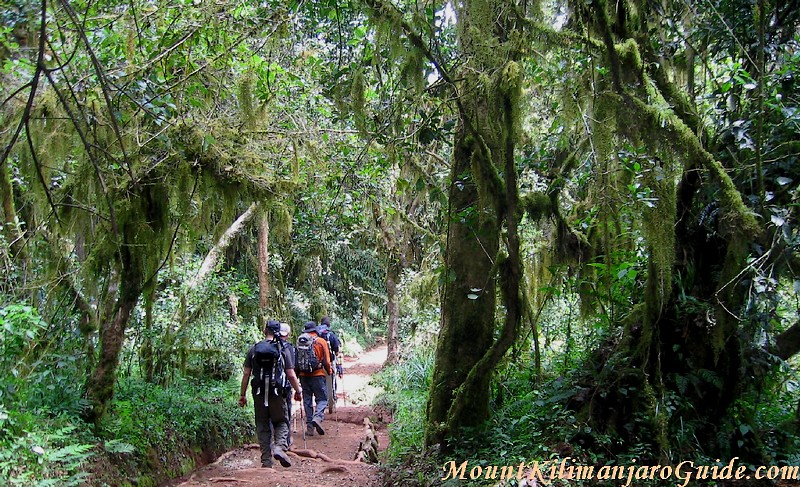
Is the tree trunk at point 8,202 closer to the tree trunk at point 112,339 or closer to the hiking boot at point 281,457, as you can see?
the tree trunk at point 112,339

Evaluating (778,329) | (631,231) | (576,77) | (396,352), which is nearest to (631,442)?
(778,329)

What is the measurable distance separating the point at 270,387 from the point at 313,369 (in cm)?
228

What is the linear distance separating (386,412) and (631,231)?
698 centimetres

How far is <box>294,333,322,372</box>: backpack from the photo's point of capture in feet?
28.7

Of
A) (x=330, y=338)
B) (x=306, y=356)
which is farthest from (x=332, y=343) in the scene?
(x=306, y=356)

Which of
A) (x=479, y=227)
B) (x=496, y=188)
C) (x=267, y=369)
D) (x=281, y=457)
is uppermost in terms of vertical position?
(x=496, y=188)

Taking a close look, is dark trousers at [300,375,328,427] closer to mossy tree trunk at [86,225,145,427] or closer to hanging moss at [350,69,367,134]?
mossy tree trunk at [86,225,145,427]

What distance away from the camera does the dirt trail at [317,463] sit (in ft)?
20.4

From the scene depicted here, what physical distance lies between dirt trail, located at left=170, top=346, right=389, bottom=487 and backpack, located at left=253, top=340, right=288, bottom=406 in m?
0.92

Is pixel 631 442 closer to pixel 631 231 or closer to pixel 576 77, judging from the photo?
pixel 631 231

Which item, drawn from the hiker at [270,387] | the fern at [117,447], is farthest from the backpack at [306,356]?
the fern at [117,447]

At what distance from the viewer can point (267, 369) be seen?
6.52 metres

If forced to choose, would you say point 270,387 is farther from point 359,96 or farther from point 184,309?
point 184,309

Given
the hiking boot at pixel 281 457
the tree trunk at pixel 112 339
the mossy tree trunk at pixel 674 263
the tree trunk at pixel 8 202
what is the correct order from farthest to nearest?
the tree trunk at pixel 8 202 < the hiking boot at pixel 281 457 < the tree trunk at pixel 112 339 < the mossy tree trunk at pixel 674 263
